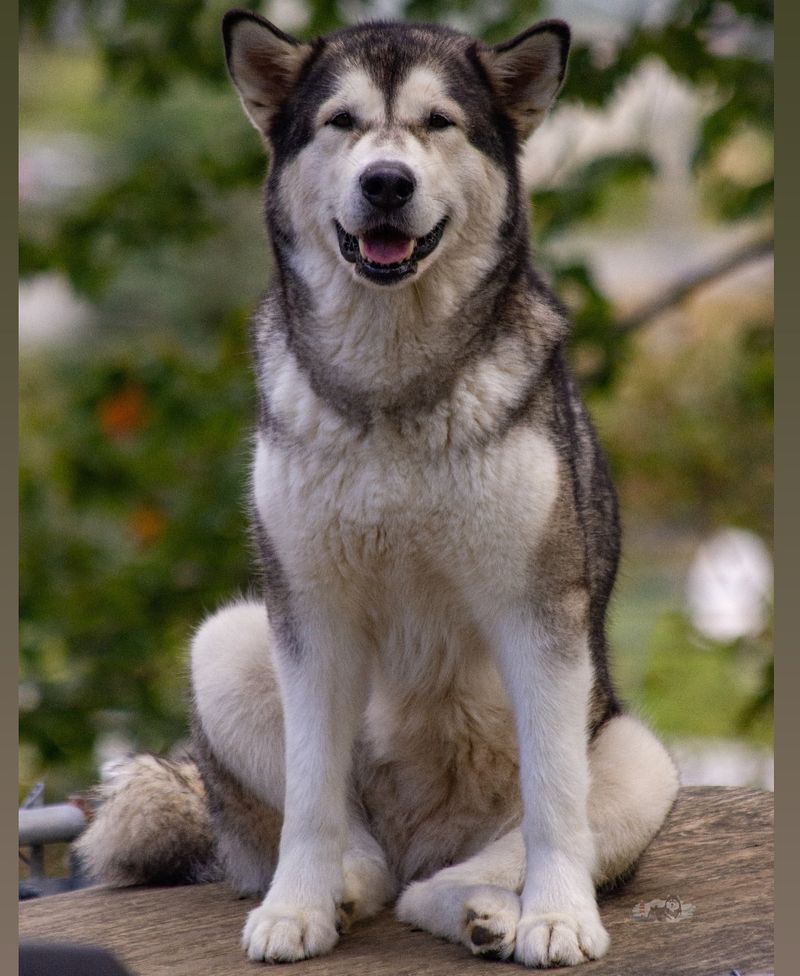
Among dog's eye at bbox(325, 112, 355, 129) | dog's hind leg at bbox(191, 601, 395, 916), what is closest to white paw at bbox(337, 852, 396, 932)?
dog's hind leg at bbox(191, 601, 395, 916)

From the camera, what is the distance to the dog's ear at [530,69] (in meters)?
3.70

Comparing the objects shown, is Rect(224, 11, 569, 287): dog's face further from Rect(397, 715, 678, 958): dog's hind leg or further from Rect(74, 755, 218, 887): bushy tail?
Rect(74, 755, 218, 887): bushy tail

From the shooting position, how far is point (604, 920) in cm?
380

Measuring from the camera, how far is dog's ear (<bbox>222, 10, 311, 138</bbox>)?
12.2 ft

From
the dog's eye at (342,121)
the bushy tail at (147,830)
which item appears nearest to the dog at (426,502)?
the dog's eye at (342,121)

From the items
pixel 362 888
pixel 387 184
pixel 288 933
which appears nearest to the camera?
pixel 387 184

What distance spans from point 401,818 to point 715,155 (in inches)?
163

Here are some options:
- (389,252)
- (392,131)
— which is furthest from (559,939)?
(392,131)

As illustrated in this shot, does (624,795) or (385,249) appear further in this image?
(624,795)

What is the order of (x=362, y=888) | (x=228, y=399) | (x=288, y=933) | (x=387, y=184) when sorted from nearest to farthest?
1. (x=387, y=184)
2. (x=288, y=933)
3. (x=362, y=888)
4. (x=228, y=399)

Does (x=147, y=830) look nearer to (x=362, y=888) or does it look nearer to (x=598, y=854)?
(x=362, y=888)

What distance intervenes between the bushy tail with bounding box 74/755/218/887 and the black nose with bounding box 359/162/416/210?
2000 mm

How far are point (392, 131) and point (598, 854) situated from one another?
1924 mm

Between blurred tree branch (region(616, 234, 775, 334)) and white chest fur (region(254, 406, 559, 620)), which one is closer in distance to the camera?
white chest fur (region(254, 406, 559, 620))
